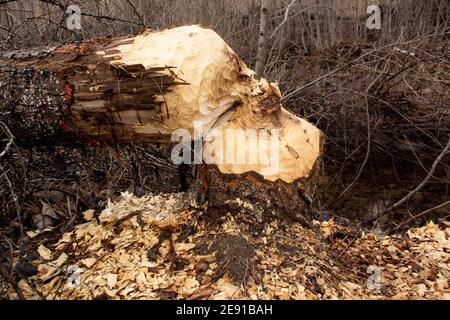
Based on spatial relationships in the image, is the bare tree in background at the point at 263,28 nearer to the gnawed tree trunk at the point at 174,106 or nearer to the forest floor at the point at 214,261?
the gnawed tree trunk at the point at 174,106

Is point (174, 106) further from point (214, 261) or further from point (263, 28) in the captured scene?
point (263, 28)

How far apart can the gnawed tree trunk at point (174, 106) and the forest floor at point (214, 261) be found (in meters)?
0.16

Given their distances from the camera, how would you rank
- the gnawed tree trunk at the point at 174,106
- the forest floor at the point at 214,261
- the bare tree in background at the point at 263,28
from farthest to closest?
the bare tree in background at the point at 263,28 < the gnawed tree trunk at the point at 174,106 < the forest floor at the point at 214,261

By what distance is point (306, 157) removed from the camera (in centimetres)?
215

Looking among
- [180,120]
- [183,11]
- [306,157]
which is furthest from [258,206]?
[183,11]

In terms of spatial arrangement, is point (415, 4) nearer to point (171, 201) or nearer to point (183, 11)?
point (183, 11)

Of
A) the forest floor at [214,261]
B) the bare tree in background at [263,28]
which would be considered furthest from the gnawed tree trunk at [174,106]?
the bare tree in background at [263,28]

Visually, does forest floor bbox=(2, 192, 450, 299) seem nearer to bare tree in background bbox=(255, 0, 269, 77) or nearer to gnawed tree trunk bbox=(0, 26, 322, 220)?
gnawed tree trunk bbox=(0, 26, 322, 220)

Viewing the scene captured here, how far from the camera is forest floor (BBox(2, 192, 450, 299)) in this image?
5.41 feet

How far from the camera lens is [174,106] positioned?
1.83m

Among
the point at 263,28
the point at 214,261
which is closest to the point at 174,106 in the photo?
the point at 214,261

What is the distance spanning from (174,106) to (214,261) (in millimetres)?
694

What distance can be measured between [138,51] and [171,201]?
82cm

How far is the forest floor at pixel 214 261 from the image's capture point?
1.65 meters
